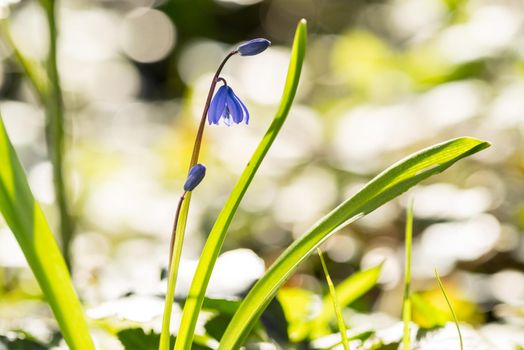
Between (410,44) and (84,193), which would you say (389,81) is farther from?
(84,193)

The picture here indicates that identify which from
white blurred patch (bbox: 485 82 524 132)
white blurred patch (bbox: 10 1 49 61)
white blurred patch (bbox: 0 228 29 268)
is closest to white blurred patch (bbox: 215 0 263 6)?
white blurred patch (bbox: 10 1 49 61)

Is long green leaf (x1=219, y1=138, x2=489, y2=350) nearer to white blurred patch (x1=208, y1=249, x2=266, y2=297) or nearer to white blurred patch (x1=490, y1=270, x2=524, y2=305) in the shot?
white blurred patch (x1=208, y1=249, x2=266, y2=297)

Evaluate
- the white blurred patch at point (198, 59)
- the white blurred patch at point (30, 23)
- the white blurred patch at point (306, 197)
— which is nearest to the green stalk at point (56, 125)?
the white blurred patch at point (306, 197)

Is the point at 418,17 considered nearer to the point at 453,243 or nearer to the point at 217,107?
the point at 453,243

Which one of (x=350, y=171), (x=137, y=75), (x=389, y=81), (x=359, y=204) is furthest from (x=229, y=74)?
(x=359, y=204)

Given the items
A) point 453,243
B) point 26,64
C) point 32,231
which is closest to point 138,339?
point 32,231

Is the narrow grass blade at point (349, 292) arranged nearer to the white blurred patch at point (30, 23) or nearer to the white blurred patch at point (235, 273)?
the white blurred patch at point (235, 273)
